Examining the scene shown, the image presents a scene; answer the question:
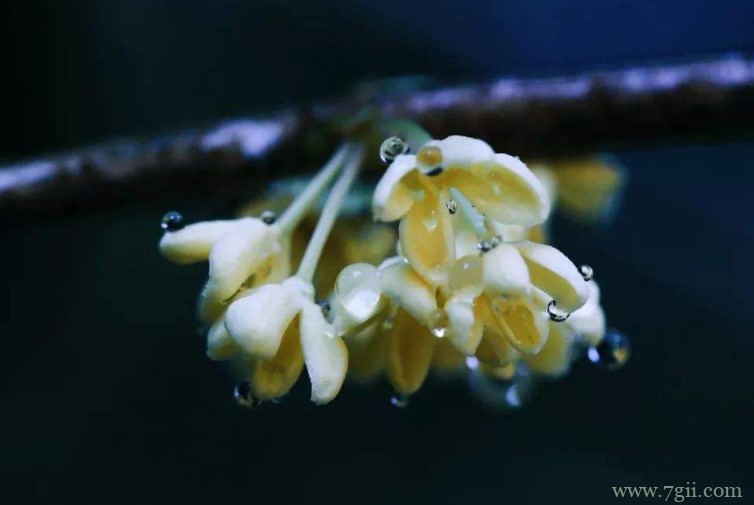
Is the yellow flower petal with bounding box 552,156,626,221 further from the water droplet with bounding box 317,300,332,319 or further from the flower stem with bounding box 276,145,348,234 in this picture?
the water droplet with bounding box 317,300,332,319

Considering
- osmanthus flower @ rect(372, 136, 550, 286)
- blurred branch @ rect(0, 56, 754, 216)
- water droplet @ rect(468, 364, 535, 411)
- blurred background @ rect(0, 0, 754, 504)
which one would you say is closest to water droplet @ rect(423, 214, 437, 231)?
osmanthus flower @ rect(372, 136, 550, 286)

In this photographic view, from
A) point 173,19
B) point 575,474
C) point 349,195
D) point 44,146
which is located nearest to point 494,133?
point 349,195

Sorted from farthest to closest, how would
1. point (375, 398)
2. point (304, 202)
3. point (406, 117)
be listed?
point (375, 398) < point (406, 117) < point (304, 202)

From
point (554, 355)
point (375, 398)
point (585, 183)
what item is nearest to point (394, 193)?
point (554, 355)

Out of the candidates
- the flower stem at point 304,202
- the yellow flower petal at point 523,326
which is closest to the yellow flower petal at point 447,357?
the yellow flower petal at point 523,326

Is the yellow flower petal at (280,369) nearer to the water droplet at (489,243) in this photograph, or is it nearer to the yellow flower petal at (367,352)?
the yellow flower petal at (367,352)

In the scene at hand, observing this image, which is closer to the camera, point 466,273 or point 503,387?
point 466,273

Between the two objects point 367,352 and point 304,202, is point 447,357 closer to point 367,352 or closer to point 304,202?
point 367,352
